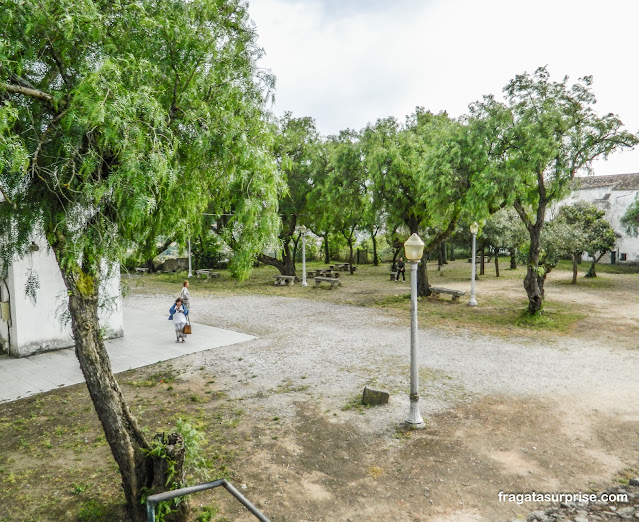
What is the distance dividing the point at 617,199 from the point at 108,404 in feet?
139

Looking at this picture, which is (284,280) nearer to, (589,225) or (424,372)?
(424,372)

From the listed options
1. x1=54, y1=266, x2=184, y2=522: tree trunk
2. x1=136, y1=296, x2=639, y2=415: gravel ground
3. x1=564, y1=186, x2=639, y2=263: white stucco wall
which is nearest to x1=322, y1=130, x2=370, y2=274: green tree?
x1=136, y1=296, x2=639, y2=415: gravel ground

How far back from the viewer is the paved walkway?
933 centimetres

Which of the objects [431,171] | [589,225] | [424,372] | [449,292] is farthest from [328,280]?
[589,225]

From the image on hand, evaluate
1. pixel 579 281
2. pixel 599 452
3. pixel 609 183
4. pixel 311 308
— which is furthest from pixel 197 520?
pixel 609 183

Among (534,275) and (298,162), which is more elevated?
(298,162)

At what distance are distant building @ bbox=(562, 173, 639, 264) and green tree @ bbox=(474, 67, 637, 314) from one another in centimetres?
2146

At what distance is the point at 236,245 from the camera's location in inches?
221

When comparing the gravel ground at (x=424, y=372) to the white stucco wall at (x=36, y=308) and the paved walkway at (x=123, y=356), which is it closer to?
the paved walkway at (x=123, y=356)

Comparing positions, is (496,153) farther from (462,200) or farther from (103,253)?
(103,253)

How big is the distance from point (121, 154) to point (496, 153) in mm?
12957

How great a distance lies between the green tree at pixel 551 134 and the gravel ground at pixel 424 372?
522cm

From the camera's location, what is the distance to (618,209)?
36.3m

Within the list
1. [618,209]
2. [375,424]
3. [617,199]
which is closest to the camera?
[375,424]
